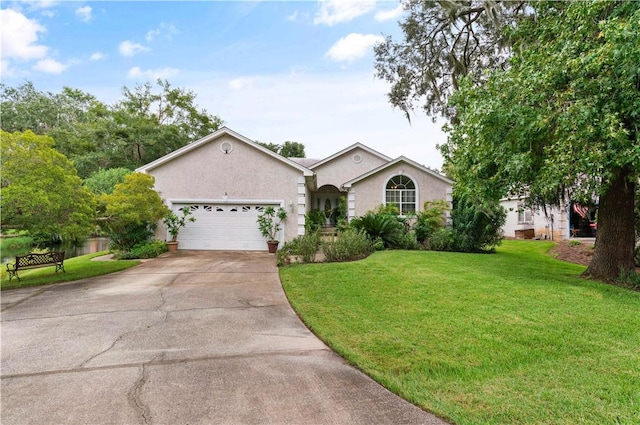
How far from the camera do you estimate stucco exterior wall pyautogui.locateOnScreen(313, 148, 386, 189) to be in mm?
22281

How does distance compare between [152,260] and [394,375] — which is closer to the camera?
[394,375]

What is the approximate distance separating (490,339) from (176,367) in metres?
3.82

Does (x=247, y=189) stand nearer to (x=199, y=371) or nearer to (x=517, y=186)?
(x=517, y=186)

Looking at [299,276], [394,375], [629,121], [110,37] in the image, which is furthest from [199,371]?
[110,37]

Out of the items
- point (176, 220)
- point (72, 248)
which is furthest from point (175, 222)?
point (72, 248)

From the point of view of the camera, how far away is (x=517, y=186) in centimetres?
829

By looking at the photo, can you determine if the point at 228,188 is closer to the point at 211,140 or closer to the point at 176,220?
the point at 211,140

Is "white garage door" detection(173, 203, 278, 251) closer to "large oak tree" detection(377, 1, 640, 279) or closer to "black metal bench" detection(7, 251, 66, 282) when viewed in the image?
"black metal bench" detection(7, 251, 66, 282)

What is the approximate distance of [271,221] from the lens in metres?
14.5

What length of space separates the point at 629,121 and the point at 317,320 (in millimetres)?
7249

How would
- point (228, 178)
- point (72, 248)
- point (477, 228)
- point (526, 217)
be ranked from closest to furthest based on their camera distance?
point (477, 228), point (228, 178), point (72, 248), point (526, 217)

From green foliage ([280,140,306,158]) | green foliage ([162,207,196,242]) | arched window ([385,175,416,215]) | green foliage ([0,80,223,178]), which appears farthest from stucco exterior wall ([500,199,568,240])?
green foliage ([280,140,306,158])

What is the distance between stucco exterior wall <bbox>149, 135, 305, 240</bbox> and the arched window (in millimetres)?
4222

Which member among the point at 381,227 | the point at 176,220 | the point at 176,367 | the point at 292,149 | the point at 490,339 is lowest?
the point at 176,367
